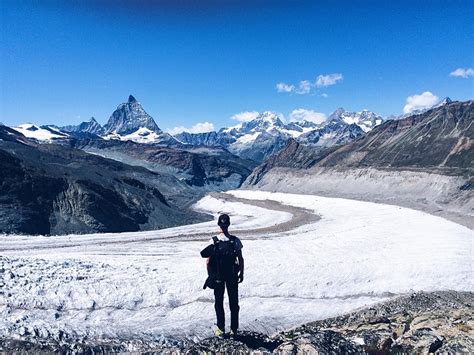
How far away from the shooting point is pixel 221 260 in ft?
34.9

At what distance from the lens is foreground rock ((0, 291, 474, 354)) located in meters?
9.75

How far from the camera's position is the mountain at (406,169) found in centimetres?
7419

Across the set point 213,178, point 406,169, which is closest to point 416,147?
point 406,169

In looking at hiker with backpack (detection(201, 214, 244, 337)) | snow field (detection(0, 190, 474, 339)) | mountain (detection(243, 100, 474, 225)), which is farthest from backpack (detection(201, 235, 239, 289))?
mountain (detection(243, 100, 474, 225))

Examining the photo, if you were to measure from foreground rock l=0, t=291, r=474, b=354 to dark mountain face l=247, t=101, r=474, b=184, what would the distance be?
2824 inches

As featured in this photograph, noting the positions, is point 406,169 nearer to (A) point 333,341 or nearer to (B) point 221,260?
(A) point 333,341

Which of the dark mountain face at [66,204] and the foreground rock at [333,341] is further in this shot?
the dark mountain face at [66,204]

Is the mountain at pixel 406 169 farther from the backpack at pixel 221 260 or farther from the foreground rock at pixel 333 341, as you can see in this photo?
the backpack at pixel 221 260

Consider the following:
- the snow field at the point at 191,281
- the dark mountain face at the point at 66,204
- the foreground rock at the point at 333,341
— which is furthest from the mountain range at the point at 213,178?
the foreground rock at the point at 333,341

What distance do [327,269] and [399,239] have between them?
1342cm

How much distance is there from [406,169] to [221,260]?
3521 inches

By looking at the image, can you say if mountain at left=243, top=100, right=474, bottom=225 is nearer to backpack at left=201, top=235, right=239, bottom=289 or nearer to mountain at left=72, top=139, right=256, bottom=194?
mountain at left=72, top=139, right=256, bottom=194

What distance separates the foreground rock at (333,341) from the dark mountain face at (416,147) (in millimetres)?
71728

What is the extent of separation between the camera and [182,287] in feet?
65.0
